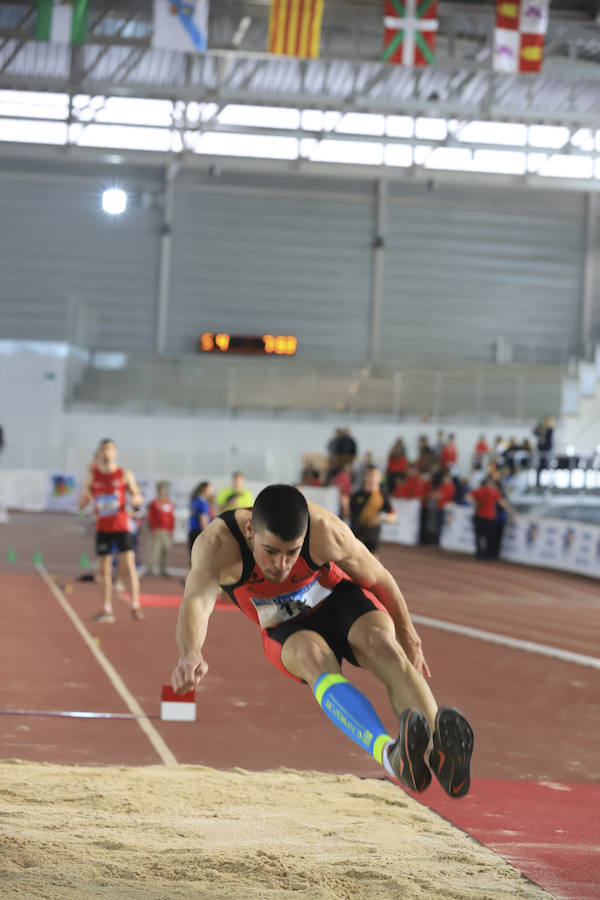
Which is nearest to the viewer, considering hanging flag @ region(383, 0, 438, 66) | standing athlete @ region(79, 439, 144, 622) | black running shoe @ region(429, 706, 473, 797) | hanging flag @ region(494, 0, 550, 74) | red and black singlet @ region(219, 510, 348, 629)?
black running shoe @ region(429, 706, 473, 797)

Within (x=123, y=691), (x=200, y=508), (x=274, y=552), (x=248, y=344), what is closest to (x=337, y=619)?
(x=274, y=552)

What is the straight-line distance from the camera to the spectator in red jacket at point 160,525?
19047 mm

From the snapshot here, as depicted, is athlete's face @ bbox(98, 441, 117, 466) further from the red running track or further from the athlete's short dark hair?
the athlete's short dark hair

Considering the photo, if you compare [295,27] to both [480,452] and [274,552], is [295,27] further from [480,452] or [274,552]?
[274,552]

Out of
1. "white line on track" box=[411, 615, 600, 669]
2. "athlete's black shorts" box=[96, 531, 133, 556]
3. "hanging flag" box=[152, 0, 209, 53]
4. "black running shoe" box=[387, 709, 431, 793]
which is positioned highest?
"hanging flag" box=[152, 0, 209, 53]

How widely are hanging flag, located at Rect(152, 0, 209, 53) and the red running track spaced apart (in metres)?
11.5

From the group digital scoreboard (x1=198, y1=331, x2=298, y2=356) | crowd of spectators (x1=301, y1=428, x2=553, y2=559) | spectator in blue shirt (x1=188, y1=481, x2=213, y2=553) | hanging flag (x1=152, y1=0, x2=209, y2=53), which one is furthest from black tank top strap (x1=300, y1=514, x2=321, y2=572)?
digital scoreboard (x1=198, y1=331, x2=298, y2=356)

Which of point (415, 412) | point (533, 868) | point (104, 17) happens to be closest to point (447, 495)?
point (415, 412)

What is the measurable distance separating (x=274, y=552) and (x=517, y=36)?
21.3 metres

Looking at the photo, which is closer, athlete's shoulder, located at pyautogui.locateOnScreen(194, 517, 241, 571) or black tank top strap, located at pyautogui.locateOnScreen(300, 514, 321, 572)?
athlete's shoulder, located at pyautogui.locateOnScreen(194, 517, 241, 571)

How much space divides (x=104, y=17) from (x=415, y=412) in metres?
13.8

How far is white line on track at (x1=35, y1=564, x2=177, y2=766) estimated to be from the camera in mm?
8028

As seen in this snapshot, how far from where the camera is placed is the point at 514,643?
1398 centimetres

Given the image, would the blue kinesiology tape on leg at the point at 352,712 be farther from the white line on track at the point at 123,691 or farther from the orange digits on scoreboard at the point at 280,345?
the orange digits on scoreboard at the point at 280,345
